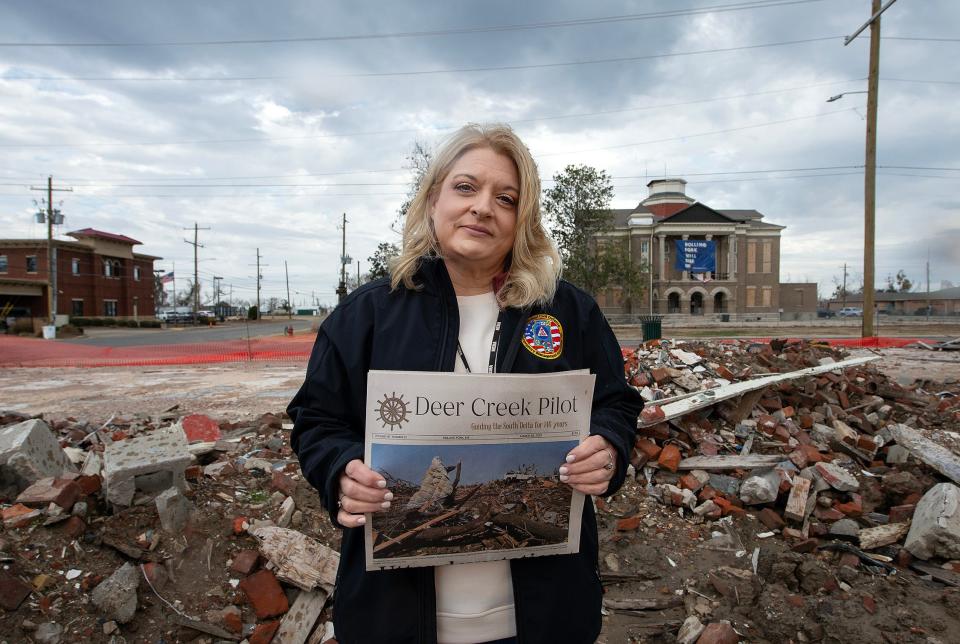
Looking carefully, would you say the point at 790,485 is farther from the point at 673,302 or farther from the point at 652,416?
the point at 673,302

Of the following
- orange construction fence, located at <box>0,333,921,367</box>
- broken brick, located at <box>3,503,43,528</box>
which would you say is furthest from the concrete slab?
orange construction fence, located at <box>0,333,921,367</box>

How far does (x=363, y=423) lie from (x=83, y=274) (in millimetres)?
59542

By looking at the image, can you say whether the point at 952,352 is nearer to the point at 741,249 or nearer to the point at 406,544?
the point at 406,544

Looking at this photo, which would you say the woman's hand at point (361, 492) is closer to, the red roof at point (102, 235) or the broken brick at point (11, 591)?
the broken brick at point (11, 591)

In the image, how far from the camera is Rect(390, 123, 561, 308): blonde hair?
159 cm

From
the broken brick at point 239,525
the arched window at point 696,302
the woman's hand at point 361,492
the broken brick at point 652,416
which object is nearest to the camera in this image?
the woman's hand at point 361,492

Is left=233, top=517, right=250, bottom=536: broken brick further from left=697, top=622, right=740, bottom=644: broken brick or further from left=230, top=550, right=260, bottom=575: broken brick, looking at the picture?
left=697, top=622, right=740, bottom=644: broken brick

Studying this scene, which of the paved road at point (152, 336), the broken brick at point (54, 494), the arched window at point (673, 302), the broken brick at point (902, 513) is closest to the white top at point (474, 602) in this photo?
the broken brick at point (54, 494)

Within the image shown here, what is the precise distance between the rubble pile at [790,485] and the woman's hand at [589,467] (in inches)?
90.1

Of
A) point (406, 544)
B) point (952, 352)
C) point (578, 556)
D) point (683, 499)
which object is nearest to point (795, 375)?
point (683, 499)

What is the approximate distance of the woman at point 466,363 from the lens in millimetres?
1443

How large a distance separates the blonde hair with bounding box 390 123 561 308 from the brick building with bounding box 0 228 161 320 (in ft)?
169

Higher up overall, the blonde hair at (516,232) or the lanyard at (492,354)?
the blonde hair at (516,232)

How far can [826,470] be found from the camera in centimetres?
465
